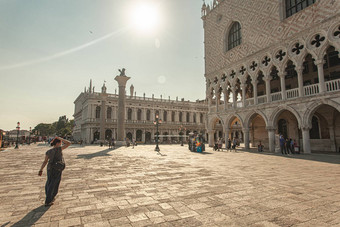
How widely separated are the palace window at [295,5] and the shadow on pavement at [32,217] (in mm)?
20566

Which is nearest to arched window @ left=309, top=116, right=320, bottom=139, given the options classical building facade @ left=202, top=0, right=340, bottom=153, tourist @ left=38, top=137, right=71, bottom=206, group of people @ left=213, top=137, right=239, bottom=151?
classical building facade @ left=202, top=0, right=340, bottom=153

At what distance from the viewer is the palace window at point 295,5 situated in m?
15.2

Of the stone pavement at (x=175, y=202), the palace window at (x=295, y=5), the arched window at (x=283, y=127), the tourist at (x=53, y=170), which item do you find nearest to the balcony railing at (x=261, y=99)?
the arched window at (x=283, y=127)

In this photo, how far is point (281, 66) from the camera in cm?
1617

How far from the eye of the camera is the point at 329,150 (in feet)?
54.0

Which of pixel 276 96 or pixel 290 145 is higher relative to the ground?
pixel 276 96

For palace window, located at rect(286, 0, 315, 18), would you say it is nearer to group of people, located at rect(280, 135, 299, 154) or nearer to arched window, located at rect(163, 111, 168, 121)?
group of people, located at rect(280, 135, 299, 154)

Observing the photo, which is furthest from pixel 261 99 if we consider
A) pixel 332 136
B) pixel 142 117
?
pixel 142 117

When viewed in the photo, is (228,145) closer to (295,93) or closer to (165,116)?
(295,93)

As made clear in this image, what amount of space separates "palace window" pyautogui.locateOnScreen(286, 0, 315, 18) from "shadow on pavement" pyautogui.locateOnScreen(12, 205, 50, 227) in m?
20.6

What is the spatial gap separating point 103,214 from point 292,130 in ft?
68.2

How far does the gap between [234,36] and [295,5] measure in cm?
696

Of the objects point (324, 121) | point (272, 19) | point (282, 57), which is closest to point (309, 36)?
point (282, 57)

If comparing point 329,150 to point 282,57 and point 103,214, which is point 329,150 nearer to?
point 282,57
